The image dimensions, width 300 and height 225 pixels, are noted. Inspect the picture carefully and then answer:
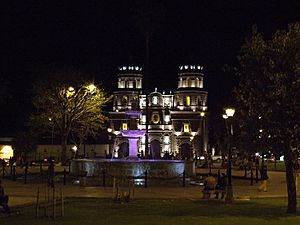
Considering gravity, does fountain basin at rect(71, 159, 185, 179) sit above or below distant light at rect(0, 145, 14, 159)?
below

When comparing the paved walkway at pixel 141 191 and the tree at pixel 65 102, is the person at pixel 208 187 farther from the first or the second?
the tree at pixel 65 102

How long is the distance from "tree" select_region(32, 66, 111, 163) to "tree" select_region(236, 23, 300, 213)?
32550mm

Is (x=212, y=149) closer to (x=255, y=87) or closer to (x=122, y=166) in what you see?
(x=122, y=166)

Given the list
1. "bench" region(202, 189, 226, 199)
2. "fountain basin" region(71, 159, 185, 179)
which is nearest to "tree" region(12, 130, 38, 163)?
"fountain basin" region(71, 159, 185, 179)

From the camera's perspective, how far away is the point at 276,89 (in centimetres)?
1861

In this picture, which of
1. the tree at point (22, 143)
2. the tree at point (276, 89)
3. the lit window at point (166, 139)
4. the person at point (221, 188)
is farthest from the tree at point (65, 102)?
the lit window at point (166, 139)

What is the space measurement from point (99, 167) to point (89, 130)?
890 inches

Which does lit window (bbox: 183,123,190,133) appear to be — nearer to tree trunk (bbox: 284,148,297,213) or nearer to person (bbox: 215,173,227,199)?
person (bbox: 215,173,227,199)

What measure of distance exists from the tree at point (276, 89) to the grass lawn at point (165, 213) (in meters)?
1.80

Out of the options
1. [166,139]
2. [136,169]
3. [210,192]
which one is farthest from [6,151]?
[166,139]

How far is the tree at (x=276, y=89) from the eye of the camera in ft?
60.6

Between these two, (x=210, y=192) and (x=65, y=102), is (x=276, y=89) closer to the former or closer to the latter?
(x=210, y=192)

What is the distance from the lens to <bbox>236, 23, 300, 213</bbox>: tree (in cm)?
1848

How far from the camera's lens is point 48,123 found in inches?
2133
